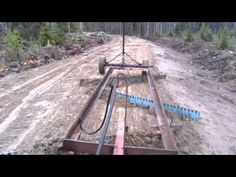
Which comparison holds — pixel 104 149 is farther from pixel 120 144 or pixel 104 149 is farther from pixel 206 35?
pixel 206 35

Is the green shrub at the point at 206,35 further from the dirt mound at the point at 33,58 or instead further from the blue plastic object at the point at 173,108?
the blue plastic object at the point at 173,108

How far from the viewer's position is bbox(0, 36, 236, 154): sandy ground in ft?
15.7

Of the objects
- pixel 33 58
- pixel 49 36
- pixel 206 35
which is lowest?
pixel 33 58

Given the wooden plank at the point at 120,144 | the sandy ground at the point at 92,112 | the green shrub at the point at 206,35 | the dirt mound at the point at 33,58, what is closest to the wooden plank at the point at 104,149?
the wooden plank at the point at 120,144

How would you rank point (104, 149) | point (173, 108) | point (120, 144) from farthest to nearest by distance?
1. point (173, 108)
2. point (120, 144)
3. point (104, 149)

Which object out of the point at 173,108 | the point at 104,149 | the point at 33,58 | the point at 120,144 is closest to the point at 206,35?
the point at 33,58

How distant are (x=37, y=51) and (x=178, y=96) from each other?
9.36m

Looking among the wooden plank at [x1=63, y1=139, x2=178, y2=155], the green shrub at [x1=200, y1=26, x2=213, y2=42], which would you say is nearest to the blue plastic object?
the wooden plank at [x1=63, y1=139, x2=178, y2=155]

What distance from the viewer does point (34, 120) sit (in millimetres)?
5812

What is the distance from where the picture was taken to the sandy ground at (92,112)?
15.7 ft

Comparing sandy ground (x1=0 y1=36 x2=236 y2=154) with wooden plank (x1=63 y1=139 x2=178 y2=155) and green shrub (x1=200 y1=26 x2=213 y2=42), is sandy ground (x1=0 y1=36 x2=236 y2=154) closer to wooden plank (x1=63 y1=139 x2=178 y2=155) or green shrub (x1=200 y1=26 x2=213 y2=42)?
wooden plank (x1=63 y1=139 x2=178 y2=155)

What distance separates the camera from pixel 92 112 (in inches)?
238
